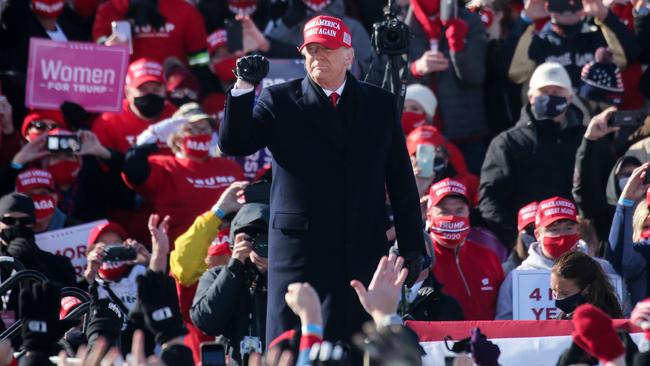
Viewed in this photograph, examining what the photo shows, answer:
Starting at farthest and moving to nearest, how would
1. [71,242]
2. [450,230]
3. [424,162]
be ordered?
[424,162] → [71,242] → [450,230]

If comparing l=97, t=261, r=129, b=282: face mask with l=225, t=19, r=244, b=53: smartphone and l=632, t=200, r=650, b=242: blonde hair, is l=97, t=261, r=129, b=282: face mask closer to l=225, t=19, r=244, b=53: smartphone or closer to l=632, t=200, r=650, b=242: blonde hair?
l=225, t=19, r=244, b=53: smartphone

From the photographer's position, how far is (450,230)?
10.0 metres

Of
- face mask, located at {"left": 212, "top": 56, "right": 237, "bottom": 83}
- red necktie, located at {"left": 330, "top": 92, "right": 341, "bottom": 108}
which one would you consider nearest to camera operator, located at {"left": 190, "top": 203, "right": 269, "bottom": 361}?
red necktie, located at {"left": 330, "top": 92, "right": 341, "bottom": 108}

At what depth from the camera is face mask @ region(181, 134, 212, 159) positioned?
11172 mm

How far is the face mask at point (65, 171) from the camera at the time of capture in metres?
11.4

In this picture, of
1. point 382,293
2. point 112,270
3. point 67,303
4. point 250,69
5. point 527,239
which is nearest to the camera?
point 382,293

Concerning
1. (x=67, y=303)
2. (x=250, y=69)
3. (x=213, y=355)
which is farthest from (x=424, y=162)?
(x=213, y=355)

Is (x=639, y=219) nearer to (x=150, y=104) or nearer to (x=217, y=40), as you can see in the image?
(x=150, y=104)

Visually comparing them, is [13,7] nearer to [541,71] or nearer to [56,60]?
[56,60]

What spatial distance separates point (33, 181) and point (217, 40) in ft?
7.57

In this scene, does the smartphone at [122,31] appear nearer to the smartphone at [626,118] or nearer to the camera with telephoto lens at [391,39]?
the smartphone at [626,118]

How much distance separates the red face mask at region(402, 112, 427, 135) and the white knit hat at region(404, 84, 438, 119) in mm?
65

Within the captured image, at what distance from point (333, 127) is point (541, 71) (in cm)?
387

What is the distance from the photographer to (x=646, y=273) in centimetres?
975
